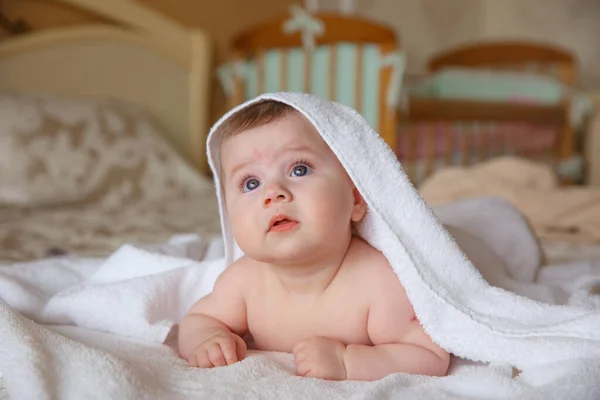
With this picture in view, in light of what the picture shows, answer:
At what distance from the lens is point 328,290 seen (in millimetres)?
745

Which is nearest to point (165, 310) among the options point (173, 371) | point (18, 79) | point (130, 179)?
point (173, 371)

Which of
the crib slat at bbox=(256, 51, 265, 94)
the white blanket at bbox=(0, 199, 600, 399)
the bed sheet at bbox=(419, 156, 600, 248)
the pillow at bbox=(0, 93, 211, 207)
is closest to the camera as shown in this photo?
the white blanket at bbox=(0, 199, 600, 399)

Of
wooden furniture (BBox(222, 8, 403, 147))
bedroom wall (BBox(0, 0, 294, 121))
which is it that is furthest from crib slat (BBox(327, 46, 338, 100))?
bedroom wall (BBox(0, 0, 294, 121))

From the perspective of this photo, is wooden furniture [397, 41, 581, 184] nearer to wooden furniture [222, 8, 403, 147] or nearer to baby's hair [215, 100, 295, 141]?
wooden furniture [222, 8, 403, 147]

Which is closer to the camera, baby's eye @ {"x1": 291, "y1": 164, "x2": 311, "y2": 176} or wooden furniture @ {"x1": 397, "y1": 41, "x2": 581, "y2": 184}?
baby's eye @ {"x1": 291, "y1": 164, "x2": 311, "y2": 176}

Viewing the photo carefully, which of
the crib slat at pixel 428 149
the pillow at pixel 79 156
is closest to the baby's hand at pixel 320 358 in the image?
the pillow at pixel 79 156

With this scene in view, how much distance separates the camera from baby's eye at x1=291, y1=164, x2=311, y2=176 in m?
0.71

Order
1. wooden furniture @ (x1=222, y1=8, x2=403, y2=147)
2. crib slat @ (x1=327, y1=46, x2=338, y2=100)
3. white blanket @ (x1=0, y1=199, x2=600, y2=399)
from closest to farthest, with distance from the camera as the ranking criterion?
white blanket @ (x1=0, y1=199, x2=600, y2=399), wooden furniture @ (x1=222, y1=8, x2=403, y2=147), crib slat @ (x1=327, y1=46, x2=338, y2=100)

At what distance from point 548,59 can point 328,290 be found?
12.1 ft

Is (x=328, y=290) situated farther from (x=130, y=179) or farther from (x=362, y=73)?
(x=362, y=73)

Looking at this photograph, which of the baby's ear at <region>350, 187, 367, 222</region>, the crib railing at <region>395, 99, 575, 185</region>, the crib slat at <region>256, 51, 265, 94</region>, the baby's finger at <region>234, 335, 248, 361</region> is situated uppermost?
the baby's ear at <region>350, 187, 367, 222</region>

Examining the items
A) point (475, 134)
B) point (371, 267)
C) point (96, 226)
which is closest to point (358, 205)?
point (371, 267)

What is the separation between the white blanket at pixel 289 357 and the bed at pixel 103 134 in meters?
0.45

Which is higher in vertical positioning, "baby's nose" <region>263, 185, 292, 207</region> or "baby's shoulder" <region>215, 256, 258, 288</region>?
"baby's nose" <region>263, 185, 292, 207</region>
